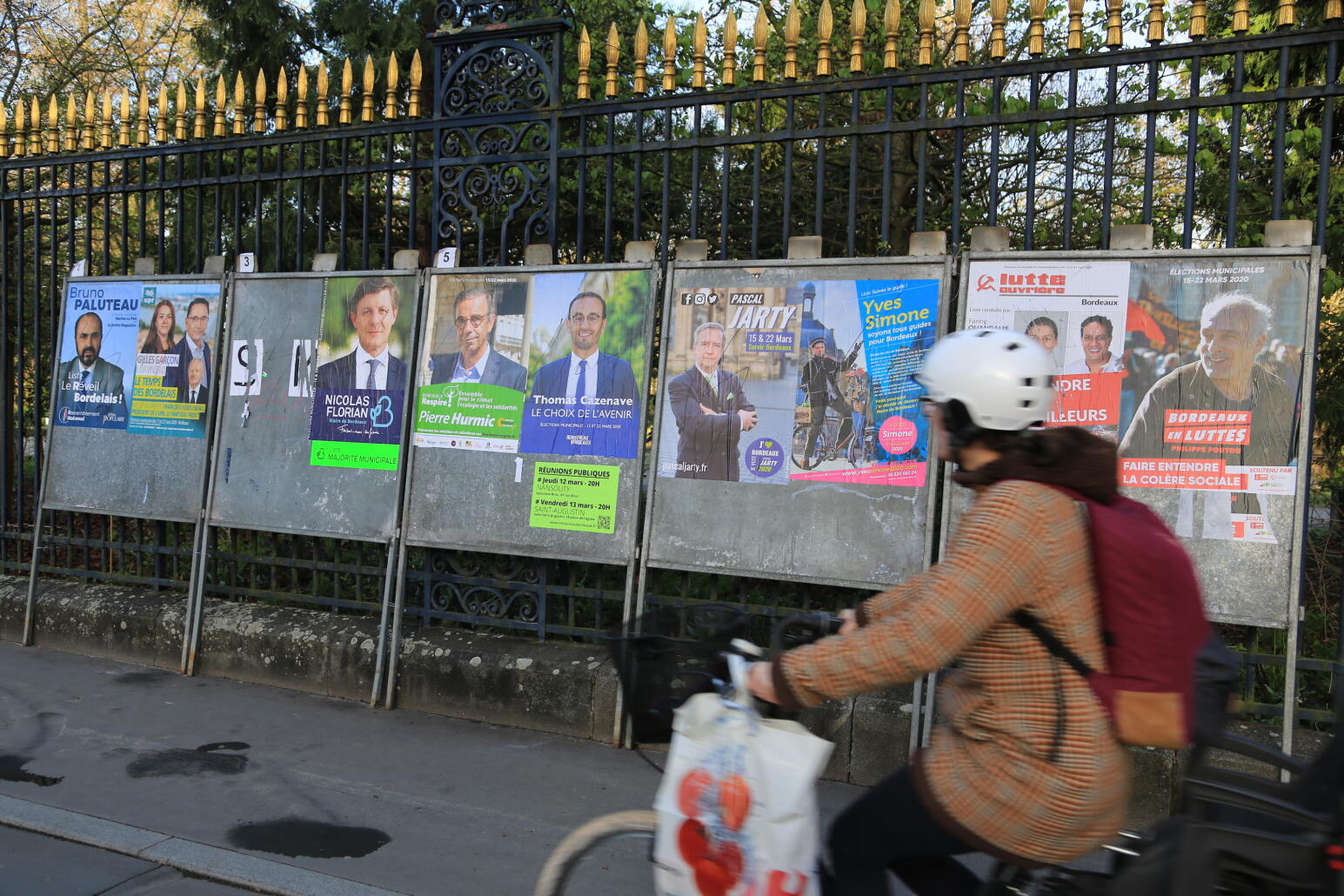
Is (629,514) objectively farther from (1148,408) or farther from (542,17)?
(542,17)

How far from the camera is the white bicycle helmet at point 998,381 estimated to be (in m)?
2.23

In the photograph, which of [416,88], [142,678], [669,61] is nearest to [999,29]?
[669,61]

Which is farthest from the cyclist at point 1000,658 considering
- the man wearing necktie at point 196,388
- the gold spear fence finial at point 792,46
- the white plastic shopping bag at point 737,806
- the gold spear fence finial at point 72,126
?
the gold spear fence finial at point 72,126

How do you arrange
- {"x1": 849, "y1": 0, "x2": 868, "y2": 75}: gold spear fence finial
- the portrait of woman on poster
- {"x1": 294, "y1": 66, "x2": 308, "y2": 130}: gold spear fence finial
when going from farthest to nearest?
the portrait of woman on poster
{"x1": 294, "y1": 66, "x2": 308, "y2": 130}: gold spear fence finial
{"x1": 849, "y1": 0, "x2": 868, "y2": 75}: gold spear fence finial

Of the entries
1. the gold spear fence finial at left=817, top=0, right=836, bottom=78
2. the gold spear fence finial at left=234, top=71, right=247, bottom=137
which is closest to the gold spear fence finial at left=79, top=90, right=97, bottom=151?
the gold spear fence finial at left=234, top=71, right=247, bottom=137

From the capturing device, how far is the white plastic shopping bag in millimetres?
2291

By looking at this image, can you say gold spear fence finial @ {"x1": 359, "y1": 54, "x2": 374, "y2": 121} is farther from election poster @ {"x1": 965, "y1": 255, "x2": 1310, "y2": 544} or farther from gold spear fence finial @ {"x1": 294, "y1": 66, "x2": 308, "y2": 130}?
election poster @ {"x1": 965, "y1": 255, "x2": 1310, "y2": 544}

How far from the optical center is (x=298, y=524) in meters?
6.48

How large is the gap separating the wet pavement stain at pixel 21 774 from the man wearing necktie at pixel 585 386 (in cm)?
268

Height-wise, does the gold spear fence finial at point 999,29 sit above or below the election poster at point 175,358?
above

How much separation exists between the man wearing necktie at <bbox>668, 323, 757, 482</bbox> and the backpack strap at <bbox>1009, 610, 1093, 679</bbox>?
3265 millimetres

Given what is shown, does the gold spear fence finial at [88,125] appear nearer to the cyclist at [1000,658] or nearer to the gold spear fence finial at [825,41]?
the gold spear fence finial at [825,41]

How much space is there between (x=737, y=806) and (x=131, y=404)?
6182 millimetres

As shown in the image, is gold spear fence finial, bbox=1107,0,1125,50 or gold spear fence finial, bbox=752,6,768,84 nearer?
gold spear fence finial, bbox=1107,0,1125,50
